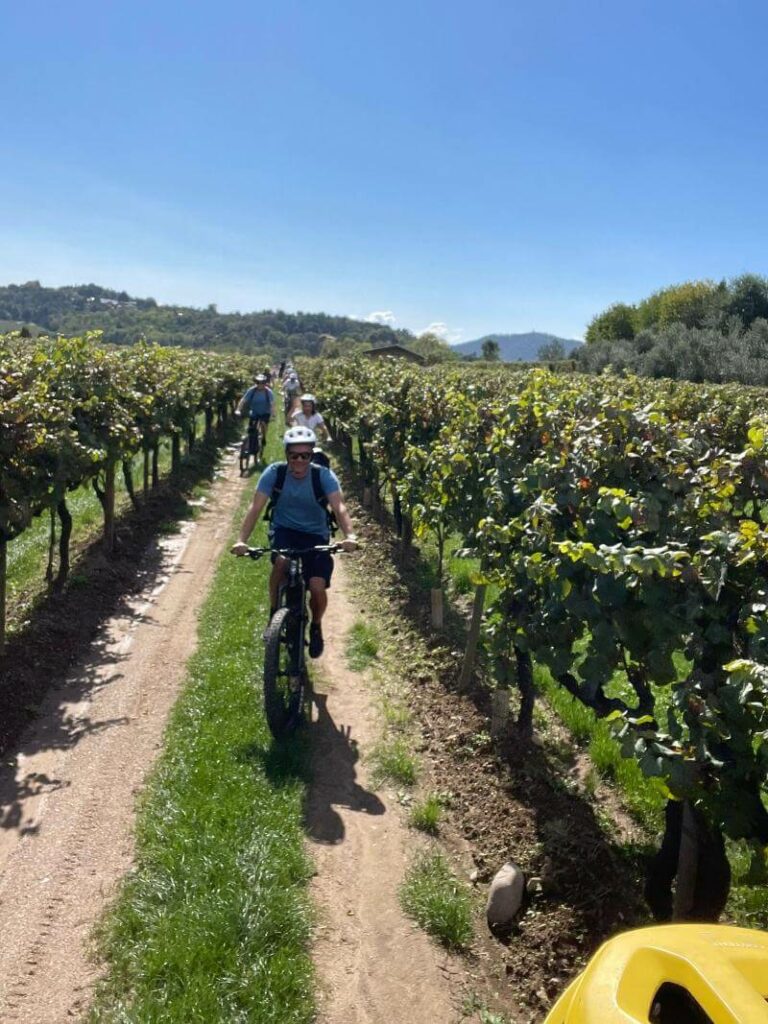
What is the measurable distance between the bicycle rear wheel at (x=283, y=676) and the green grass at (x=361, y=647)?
4.86ft

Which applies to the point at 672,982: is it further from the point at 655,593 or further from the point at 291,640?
the point at 291,640

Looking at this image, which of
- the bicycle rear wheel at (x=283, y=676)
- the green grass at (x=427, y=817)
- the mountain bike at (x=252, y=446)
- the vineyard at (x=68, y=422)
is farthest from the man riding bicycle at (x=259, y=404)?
the green grass at (x=427, y=817)

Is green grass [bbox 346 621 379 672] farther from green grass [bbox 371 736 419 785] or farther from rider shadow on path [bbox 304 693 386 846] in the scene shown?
green grass [bbox 371 736 419 785]

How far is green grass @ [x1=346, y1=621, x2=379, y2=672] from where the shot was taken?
7.47m

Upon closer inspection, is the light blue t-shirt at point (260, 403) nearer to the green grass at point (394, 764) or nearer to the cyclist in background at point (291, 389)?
the cyclist in background at point (291, 389)

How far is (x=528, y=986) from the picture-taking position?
351cm

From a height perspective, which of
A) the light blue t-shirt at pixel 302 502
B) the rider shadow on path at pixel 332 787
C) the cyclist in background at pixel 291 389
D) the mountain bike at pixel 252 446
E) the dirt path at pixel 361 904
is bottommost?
the dirt path at pixel 361 904

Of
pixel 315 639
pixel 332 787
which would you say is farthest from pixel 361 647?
pixel 332 787

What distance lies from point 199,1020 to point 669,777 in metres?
2.18

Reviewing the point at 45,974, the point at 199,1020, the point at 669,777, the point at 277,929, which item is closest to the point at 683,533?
the point at 669,777

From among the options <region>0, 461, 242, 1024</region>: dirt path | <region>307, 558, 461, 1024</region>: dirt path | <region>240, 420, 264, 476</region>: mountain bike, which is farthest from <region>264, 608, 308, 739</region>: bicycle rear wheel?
<region>240, 420, 264, 476</region>: mountain bike

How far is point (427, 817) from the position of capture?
4.73m

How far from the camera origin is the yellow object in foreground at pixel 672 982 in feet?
5.04

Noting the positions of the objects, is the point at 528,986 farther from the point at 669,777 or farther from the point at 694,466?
the point at 694,466
